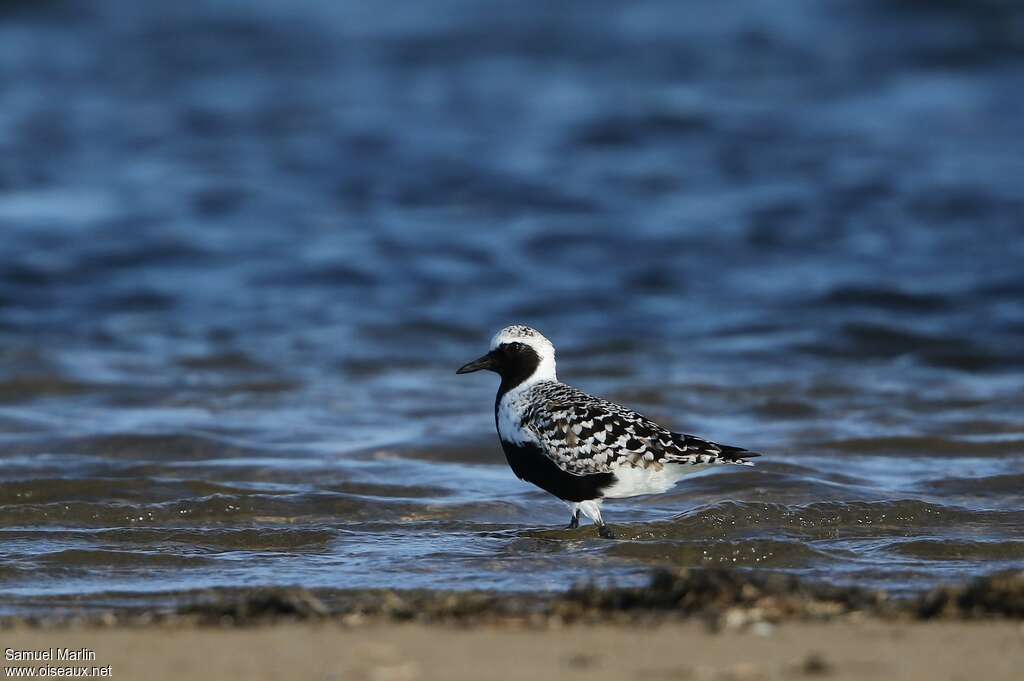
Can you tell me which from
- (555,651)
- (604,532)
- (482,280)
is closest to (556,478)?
(604,532)

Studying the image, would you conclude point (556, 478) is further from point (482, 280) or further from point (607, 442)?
point (482, 280)

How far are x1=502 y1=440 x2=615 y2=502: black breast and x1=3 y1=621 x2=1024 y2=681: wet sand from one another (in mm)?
2235

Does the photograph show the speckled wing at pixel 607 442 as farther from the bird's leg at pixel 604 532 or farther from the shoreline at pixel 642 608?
the shoreline at pixel 642 608

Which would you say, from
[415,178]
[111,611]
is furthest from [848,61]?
[111,611]

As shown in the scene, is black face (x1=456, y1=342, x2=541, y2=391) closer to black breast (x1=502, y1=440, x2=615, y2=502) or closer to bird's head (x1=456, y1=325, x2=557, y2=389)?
bird's head (x1=456, y1=325, x2=557, y2=389)

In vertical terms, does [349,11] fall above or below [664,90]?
above

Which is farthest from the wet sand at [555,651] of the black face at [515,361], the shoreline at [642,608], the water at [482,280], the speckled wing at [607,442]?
the black face at [515,361]

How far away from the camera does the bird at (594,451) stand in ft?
24.0

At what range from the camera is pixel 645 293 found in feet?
47.7

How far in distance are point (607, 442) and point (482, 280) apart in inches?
304

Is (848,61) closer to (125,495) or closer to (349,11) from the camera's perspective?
(349,11)

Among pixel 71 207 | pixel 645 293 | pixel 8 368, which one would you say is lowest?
pixel 8 368

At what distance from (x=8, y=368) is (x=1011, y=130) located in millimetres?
13599

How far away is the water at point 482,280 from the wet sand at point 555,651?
1.08m
